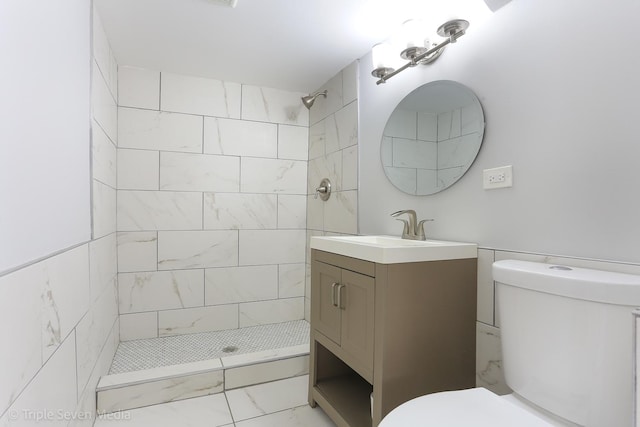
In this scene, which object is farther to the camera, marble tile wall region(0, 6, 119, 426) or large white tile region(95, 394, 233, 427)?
large white tile region(95, 394, 233, 427)

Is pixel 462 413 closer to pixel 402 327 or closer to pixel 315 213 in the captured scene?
pixel 402 327

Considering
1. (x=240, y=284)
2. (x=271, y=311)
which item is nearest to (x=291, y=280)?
(x=271, y=311)

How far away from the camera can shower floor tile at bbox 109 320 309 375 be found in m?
2.08

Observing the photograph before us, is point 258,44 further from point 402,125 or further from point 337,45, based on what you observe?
point 402,125

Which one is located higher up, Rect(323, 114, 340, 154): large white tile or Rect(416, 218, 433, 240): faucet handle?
Rect(323, 114, 340, 154): large white tile

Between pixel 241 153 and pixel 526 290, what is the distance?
7.30ft

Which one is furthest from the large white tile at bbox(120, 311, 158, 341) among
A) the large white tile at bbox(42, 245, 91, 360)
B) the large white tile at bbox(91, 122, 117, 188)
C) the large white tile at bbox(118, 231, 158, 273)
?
the large white tile at bbox(42, 245, 91, 360)

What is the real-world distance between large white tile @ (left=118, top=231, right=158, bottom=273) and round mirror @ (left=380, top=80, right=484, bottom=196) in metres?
1.76

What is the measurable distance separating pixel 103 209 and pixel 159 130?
2.70ft

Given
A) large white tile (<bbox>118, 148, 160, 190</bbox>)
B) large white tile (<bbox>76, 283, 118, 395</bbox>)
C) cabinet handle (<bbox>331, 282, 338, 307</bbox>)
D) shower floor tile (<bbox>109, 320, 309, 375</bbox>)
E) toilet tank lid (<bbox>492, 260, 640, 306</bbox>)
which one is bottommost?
shower floor tile (<bbox>109, 320, 309, 375</bbox>)

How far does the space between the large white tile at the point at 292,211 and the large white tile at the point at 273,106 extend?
639mm

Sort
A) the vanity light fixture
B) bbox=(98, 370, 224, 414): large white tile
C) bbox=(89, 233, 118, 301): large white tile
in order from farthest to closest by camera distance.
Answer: bbox=(98, 370, 224, 414): large white tile → bbox=(89, 233, 118, 301): large white tile → the vanity light fixture

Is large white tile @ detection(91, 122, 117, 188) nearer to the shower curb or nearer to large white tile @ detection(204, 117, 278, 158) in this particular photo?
large white tile @ detection(204, 117, 278, 158)

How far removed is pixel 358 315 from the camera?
4.47 feet
